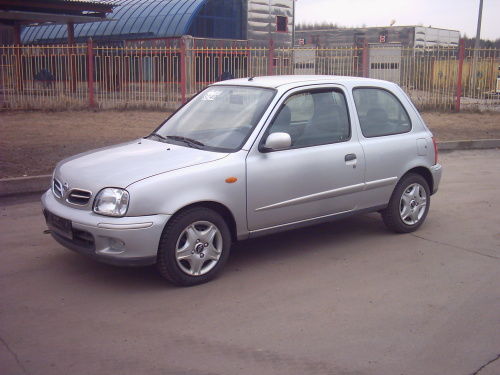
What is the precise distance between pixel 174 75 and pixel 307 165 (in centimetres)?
1588

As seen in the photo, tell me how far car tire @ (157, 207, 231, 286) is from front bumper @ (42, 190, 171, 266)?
10cm

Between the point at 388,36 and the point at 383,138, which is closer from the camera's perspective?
the point at 383,138

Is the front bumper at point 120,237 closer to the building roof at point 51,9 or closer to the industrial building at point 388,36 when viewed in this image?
the building roof at point 51,9

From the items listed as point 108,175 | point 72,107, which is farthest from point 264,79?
point 72,107

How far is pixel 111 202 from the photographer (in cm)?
473

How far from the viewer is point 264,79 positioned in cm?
617

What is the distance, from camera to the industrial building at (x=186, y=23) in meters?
29.9

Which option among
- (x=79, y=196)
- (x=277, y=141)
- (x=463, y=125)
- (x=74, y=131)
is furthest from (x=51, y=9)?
(x=277, y=141)

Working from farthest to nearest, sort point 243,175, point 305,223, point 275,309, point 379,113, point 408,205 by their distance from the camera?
point 408,205 → point 379,113 → point 305,223 → point 243,175 → point 275,309

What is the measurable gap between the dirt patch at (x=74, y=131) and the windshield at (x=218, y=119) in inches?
148

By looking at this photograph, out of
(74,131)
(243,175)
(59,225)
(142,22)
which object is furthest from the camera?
(142,22)

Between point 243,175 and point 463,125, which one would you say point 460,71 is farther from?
point 243,175

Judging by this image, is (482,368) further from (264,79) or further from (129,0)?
(129,0)

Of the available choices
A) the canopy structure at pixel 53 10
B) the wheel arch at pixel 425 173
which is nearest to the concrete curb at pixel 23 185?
the wheel arch at pixel 425 173
